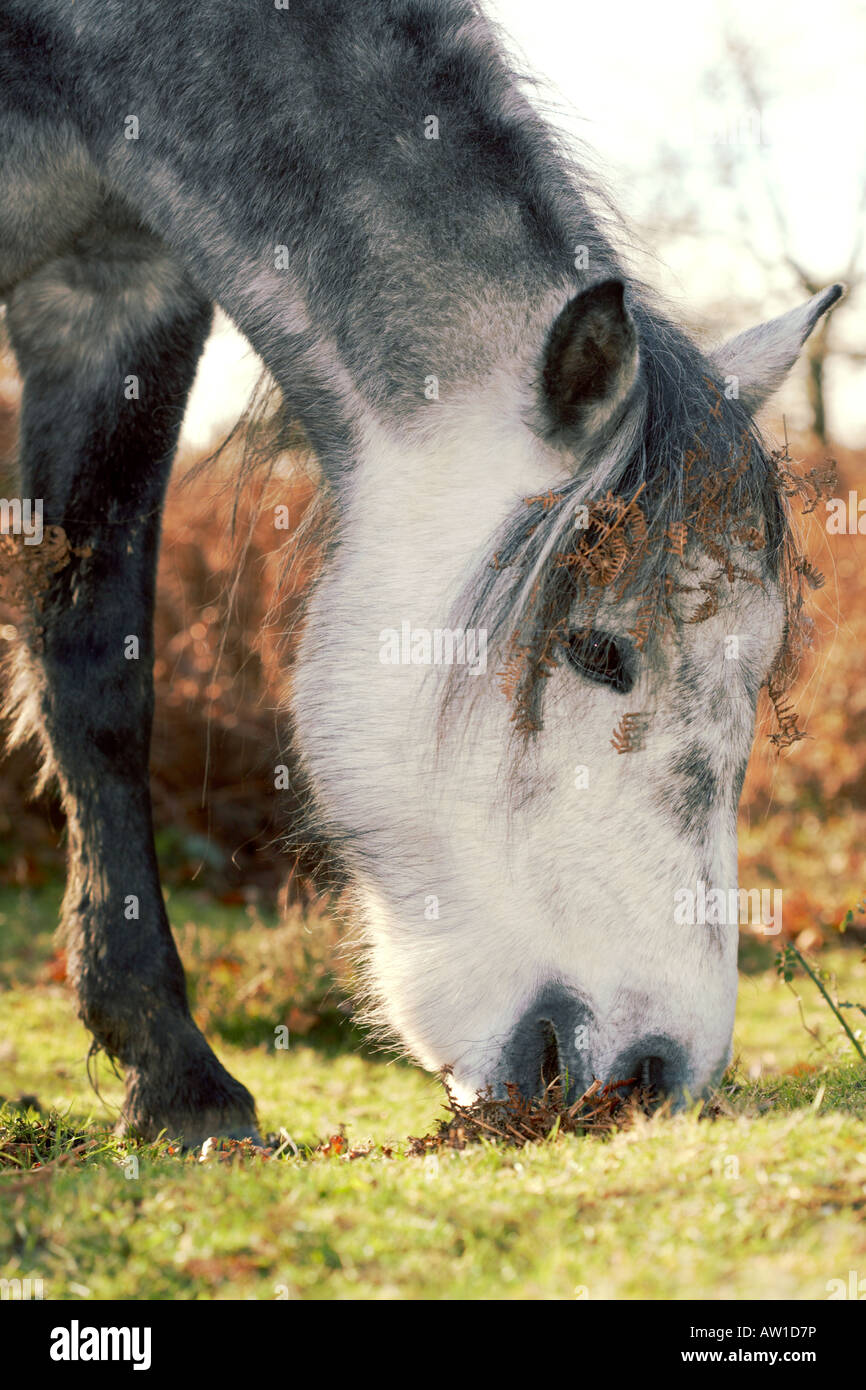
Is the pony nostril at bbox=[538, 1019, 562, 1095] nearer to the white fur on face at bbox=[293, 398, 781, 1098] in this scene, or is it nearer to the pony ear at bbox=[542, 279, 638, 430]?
the white fur on face at bbox=[293, 398, 781, 1098]

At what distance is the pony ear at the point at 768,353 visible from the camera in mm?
2984

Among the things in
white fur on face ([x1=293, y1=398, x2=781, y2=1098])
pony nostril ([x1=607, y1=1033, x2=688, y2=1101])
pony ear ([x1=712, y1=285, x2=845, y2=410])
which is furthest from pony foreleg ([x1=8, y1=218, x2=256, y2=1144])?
pony ear ([x1=712, y1=285, x2=845, y2=410])

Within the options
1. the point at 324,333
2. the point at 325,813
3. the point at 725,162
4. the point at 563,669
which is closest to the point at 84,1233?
the point at 325,813

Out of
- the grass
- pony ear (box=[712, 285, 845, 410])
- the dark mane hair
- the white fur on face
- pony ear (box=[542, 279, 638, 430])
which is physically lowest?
the grass

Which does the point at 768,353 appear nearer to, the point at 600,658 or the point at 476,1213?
the point at 600,658

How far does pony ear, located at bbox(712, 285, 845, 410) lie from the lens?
298 centimetres

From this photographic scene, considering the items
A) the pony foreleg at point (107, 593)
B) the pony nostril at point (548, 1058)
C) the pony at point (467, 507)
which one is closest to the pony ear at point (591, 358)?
the pony at point (467, 507)

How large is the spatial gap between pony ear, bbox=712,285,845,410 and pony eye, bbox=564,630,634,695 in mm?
818

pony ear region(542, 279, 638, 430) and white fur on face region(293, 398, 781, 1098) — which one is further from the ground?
pony ear region(542, 279, 638, 430)

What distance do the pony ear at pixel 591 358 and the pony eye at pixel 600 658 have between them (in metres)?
0.46

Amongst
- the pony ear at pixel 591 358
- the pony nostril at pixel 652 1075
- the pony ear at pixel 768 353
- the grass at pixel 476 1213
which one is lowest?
the grass at pixel 476 1213

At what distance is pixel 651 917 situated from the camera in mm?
2467

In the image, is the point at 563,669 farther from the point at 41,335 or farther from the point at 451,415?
the point at 41,335

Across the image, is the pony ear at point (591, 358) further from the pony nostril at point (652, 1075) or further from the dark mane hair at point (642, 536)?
the pony nostril at point (652, 1075)
